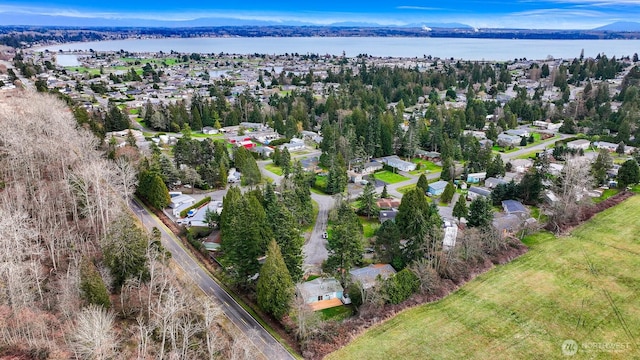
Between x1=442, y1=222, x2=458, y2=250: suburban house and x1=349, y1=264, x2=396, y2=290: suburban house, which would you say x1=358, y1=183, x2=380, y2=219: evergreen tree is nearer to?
x1=442, y1=222, x2=458, y2=250: suburban house

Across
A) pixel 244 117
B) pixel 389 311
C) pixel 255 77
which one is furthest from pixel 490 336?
pixel 255 77

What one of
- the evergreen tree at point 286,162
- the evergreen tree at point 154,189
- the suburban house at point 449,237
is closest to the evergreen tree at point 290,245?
the suburban house at point 449,237

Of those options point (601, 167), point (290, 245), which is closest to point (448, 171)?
point (601, 167)

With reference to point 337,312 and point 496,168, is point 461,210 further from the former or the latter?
point 337,312

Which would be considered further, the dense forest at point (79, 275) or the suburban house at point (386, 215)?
the suburban house at point (386, 215)

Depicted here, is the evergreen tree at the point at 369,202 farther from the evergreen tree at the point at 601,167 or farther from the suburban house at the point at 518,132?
the suburban house at the point at 518,132

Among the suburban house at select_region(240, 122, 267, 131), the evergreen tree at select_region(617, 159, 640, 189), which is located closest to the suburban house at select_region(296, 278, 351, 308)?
the evergreen tree at select_region(617, 159, 640, 189)
